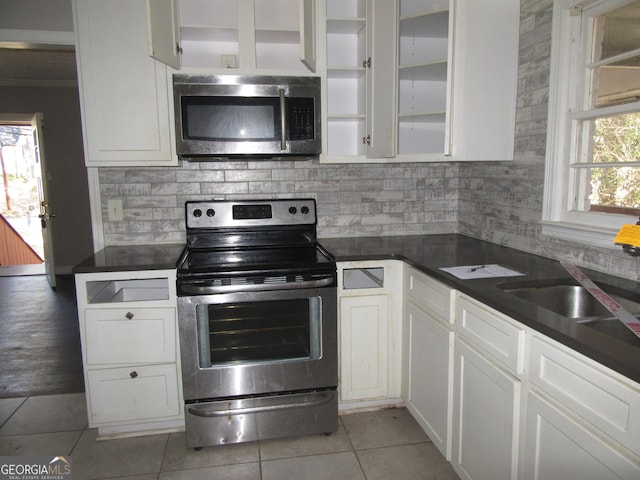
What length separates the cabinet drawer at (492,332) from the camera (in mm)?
1363

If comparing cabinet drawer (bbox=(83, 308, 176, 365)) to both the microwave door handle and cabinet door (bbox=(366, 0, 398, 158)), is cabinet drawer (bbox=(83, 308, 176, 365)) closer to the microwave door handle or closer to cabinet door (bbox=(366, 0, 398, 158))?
the microwave door handle

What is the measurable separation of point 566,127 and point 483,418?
1.30m

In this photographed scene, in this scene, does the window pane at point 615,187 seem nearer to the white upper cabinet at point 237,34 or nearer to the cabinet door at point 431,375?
the cabinet door at point 431,375

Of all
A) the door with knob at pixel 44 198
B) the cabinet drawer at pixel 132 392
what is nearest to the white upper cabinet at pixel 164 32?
the cabinet drawer at pixel 132 392

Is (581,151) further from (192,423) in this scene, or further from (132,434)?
(132,434)

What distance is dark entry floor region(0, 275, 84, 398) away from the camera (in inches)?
110

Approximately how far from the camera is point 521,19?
221 cm

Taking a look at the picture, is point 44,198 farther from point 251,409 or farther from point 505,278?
point 505,278

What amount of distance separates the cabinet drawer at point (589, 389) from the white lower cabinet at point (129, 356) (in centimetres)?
156

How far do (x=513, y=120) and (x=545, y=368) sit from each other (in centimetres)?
145

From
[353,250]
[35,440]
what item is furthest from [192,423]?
[353,250]

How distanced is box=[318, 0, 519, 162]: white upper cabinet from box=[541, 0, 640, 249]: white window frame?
288 millimetres

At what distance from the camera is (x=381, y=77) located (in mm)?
2305

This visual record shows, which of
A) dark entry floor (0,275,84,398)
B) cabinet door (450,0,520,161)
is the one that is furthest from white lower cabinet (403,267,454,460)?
dark entry floor (0,275,84,398)
